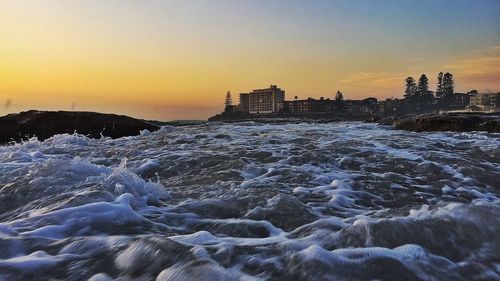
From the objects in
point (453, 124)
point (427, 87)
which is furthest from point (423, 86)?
point (453, 124)

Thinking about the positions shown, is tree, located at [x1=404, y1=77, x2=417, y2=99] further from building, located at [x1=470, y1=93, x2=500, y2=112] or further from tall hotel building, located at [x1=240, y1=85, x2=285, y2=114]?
tall hotel building, located at [x1=240, y1=85, x2=285, y2=114]

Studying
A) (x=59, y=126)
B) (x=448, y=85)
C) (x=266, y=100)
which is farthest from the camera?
(x=266, y=100)

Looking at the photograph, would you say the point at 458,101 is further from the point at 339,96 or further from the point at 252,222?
the point at 252,222

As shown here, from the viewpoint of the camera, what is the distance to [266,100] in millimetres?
168875

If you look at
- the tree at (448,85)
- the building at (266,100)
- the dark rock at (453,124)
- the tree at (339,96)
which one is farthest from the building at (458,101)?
the dark rock at (453,124)

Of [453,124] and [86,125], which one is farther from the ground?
[86,125]

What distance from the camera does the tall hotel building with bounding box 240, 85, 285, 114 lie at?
164 m

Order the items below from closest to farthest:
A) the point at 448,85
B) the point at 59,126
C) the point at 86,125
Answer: the point at 59,126
the point at 86,125
the point at 448,85

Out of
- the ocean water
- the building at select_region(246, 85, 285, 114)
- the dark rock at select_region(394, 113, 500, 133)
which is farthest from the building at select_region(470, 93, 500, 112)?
the ocean water

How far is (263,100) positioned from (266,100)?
1.40 meters

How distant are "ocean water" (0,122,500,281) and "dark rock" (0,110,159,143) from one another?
32.3 feet

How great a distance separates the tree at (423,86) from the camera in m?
118

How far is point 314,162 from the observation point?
707cm

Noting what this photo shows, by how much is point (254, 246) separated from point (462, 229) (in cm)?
180
